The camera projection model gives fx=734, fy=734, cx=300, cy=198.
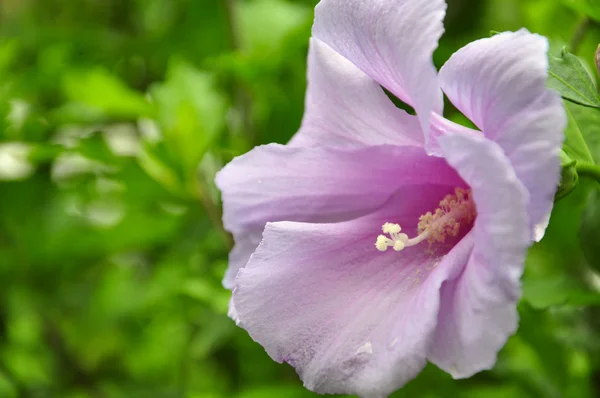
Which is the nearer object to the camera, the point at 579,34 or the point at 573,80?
the point at 573,80

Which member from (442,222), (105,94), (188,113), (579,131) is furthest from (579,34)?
(105,94)

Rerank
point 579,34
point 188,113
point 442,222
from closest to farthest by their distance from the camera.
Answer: point 442,222, point 579,34, point 188,113

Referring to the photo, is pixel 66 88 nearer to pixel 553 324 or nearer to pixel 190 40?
pixel 190 40

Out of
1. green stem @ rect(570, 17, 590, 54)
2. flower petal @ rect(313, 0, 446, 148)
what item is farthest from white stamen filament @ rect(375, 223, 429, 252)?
green stem @ rect(570, 17, 590, 54)

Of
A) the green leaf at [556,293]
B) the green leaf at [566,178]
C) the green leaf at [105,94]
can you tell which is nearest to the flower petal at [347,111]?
the green leaf at [566,178]

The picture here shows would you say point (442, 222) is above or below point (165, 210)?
above

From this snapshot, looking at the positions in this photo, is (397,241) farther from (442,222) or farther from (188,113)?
(188,113)

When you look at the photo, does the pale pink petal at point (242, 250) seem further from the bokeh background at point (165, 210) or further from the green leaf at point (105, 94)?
the green leaf at point (105, 94)
